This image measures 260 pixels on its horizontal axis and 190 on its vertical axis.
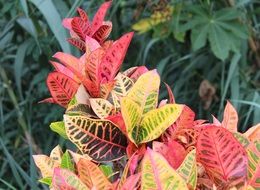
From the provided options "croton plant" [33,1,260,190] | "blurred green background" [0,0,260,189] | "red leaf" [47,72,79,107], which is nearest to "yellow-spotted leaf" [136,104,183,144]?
"croton plant" [33,1,260,190]

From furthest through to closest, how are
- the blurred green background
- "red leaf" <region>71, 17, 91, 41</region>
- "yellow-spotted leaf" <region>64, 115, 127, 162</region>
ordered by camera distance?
the blurred green background < "red leaf" <region>71, 17, 91, 41</region> < "yellow-spotted leaf" <region>64, 115, 127, 162</region>

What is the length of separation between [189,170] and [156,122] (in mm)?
73

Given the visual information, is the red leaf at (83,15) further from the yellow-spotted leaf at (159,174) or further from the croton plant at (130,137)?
the yellow-spotted leaf at (159,174)

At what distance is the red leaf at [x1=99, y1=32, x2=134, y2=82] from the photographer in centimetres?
68

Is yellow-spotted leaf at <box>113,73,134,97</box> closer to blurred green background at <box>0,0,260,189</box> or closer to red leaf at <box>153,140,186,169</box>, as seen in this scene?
red leaf at <box>153,140,186,169</box>

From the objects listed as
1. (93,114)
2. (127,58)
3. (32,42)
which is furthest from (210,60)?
(93,114)

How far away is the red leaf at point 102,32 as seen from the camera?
0.73 meters

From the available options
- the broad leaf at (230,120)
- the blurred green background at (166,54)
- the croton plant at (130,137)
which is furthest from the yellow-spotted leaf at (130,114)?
the blurred green background at (166,54)

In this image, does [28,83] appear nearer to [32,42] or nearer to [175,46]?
[32,42]

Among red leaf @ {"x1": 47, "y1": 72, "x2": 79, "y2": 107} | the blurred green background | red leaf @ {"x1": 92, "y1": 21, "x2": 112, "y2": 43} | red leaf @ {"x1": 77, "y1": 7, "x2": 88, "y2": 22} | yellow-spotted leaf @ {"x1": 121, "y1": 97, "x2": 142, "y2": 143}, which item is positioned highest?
red leaf @ {"x1": 77, "y1": 7, "x2": 88, "y2": 22}

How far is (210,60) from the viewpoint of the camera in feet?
6.17

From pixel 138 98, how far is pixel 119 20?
4.33 ft

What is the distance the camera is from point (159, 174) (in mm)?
505

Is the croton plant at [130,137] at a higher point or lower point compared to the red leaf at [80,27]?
lower
